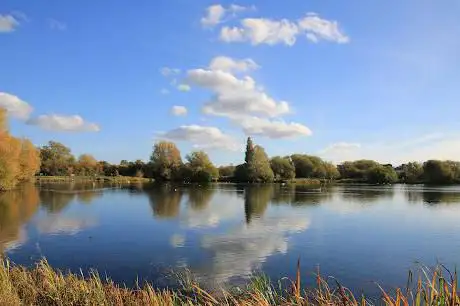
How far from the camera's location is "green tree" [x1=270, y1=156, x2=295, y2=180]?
110 m

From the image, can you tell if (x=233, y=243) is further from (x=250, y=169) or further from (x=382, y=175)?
(x=382, y=175)

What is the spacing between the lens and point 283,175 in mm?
110312

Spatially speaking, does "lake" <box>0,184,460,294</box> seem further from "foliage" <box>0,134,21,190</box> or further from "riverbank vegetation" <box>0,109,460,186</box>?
"riverbank vegetation" <box>0,109,460,186</box>

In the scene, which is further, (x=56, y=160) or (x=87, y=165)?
(x=87, y=165)

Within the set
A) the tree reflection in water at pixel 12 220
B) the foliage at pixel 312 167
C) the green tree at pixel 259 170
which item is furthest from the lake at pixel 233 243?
the foliage at pixel 312 167

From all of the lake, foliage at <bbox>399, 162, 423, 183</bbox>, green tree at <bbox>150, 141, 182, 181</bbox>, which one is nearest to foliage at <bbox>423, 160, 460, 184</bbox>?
foliage at <bbox>399, 162, 423, 183</bbox>

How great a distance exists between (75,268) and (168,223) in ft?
40.3

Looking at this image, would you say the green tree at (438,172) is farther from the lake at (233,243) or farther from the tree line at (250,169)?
the lake at (233,243)

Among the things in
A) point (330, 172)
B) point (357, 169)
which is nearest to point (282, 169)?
point (330, 172)

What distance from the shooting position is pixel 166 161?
114m

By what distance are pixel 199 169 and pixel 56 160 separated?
4042 cm

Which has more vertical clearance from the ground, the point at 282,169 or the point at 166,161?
the point at 166,161

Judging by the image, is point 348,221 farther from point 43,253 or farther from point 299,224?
point 43,253

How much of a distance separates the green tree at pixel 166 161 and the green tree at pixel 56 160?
943 inches
